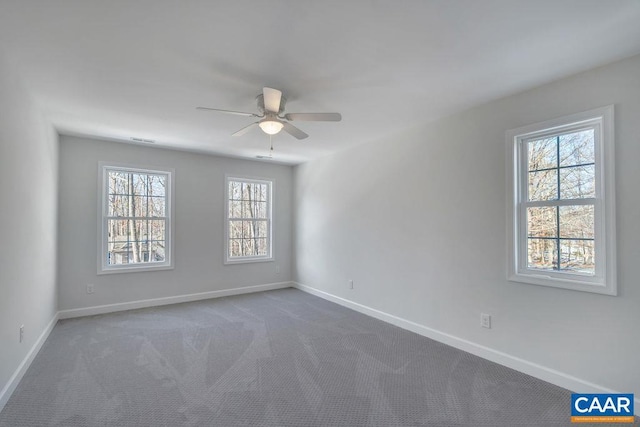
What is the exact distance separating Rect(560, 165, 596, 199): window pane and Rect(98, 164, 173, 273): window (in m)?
4.90

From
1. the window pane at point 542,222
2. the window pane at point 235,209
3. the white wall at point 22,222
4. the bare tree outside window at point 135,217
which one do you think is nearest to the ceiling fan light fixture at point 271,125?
the white wall at point 22,222

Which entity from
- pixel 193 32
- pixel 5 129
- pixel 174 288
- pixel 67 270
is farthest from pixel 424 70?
pixel 67 270

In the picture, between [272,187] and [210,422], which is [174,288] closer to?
[272,187]

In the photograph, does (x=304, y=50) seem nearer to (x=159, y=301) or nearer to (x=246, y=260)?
(x=246, y=260)

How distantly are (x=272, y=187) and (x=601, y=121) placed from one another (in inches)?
184

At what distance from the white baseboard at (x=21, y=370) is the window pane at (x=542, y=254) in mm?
4175

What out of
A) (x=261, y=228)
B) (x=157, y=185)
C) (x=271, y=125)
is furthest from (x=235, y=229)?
(x=271, y=125)

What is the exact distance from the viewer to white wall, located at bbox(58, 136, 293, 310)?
4.09 meters

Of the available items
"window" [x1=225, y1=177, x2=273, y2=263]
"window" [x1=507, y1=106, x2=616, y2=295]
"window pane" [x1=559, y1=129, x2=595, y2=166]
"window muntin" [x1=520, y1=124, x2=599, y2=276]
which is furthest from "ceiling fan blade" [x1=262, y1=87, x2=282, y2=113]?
"window" [x1=225, y1=177, x2=273, y2=263]

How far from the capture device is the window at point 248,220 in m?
5.46

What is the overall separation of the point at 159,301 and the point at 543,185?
5056mm

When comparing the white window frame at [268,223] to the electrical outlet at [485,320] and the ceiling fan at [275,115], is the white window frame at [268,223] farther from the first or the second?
the electrical outlet at [485,320]

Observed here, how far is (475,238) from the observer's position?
9.93 ft

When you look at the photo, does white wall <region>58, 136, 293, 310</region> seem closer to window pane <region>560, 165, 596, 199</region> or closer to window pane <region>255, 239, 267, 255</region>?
window pane <region>255, 239, 267, 255</region>
